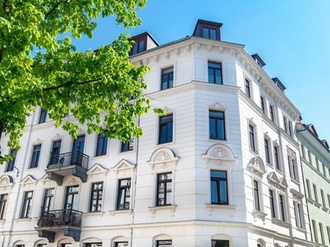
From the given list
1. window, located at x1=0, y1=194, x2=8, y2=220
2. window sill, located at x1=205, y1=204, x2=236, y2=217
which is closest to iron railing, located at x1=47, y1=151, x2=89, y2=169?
→ window, located at x1=0, y1=194, x2=8, y2=220

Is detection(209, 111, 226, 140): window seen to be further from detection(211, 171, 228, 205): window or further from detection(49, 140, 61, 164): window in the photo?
detection(49, 140, 61, 164): window

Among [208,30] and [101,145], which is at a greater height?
[208,30]

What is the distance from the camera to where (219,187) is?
1562 cm

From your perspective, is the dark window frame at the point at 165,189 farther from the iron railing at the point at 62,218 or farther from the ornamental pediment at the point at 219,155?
the iron railing at the point at 62,218

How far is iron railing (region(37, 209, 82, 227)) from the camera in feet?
56.1

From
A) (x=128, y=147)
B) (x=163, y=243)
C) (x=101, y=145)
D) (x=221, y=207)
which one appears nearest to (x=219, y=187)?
(x=221, y=207)

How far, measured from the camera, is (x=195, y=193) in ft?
49.2

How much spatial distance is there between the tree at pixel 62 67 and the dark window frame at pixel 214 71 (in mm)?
7873

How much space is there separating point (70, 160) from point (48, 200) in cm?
296

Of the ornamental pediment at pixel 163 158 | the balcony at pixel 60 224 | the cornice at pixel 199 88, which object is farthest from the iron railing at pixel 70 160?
the cornice at pixel 199 88

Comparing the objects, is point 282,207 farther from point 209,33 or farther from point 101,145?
point 101,145

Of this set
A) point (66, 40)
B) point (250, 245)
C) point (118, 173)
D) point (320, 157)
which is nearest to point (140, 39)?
point (118, 173)

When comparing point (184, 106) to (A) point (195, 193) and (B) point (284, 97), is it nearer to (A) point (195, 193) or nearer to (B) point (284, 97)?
(A) point (195, 193)

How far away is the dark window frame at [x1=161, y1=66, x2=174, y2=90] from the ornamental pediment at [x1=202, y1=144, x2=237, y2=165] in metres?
4.71
